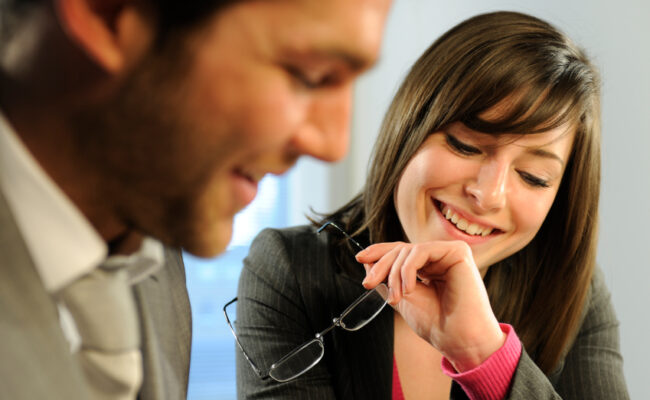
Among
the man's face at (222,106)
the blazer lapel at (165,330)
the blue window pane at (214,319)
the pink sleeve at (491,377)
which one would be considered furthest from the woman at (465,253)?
the blue window pane at (214,319)

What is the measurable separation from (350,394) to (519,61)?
80 centimetres

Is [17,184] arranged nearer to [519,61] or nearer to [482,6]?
[519,61]

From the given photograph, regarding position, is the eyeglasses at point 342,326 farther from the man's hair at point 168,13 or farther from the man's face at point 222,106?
the man's hair at point 168,13

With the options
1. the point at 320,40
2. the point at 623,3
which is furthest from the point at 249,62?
the point at 623,3

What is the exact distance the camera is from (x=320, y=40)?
21.3 inches

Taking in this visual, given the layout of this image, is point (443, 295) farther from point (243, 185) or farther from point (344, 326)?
point (243, 185)

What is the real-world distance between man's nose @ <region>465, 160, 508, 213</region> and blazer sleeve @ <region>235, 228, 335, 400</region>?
426 mm

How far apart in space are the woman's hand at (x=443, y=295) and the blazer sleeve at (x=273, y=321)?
263 mm

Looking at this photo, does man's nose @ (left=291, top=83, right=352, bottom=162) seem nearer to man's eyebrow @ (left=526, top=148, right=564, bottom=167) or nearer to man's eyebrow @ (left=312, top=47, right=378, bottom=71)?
man's eyebrow @ (left=312, top=47, right=378, bottom=71)

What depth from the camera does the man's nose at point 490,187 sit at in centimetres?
131

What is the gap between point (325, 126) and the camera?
59 centimetres

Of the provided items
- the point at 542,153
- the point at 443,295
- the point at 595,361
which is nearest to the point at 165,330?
the point at 443,295

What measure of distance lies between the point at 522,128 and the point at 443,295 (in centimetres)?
Result: 36

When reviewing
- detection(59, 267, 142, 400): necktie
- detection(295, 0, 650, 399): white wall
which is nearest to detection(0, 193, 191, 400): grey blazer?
detection(59, 267, 142, 400): necktie
